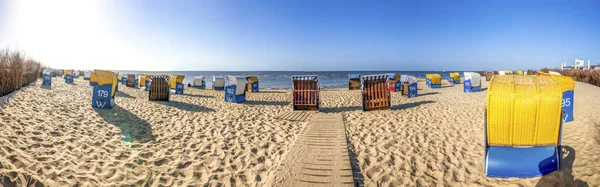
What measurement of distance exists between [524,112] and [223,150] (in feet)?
15.0

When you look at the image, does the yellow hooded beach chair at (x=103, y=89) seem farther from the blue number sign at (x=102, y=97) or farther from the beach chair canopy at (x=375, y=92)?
the beach chair canopy at (x=375, y=92)

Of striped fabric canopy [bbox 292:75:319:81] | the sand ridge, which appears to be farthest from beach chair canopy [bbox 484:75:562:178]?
striped fabric canopy [bbox 292:75:319:81]

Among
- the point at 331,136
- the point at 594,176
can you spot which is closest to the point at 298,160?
the point at 331,136

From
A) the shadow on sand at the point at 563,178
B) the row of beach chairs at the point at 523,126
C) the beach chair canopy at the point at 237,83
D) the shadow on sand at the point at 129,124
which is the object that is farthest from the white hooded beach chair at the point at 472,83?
the shadow on sand at the point at 129,124

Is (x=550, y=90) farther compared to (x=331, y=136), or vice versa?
(x=331, y=136)

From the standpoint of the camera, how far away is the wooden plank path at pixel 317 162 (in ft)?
11.5

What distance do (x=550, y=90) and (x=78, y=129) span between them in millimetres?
8243

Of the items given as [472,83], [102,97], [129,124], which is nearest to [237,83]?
[102,97]

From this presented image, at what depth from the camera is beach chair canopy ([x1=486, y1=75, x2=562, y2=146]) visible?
326 cm

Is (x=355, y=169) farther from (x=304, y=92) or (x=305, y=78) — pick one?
(x=305, y=78)

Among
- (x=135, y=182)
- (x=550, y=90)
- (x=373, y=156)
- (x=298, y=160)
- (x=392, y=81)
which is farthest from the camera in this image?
(x=392, y=81)

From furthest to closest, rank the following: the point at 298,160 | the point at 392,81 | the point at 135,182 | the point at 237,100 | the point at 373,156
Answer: the point at 392,81
the point at 237,100
the point at 373,156
the point at 298,160
the point at 135,182

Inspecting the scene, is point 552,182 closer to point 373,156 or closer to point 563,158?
point 563,158

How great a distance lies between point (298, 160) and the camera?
4.24 m
